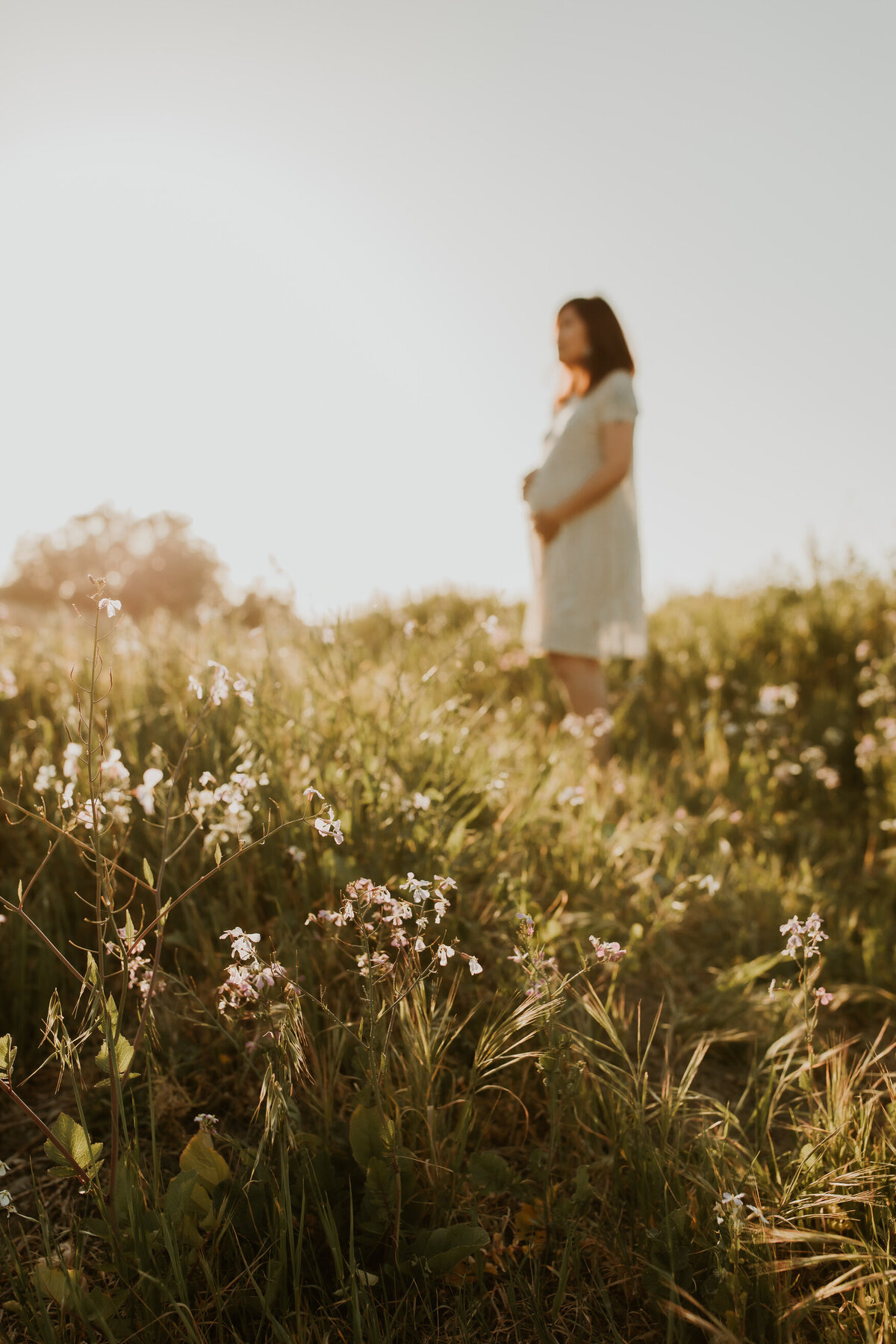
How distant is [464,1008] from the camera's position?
73.5 inches

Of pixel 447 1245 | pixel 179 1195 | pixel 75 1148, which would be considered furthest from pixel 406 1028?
pixel 75 1148

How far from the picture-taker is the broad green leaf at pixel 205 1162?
1.33m

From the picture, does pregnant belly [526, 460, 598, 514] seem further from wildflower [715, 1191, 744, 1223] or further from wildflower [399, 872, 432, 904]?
wildflower [715, 1191, 744, 1223]

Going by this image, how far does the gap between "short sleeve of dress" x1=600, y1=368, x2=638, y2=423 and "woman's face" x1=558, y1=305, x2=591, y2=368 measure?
30 cm

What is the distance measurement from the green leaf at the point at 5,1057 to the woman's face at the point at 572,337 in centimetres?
361

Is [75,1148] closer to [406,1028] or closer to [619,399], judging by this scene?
[406,1028]

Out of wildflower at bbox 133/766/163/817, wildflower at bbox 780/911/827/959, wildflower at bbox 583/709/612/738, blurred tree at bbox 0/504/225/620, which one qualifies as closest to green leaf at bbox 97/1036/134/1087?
wildflower at bbox 133/766/163/817

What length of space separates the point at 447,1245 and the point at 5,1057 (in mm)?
750

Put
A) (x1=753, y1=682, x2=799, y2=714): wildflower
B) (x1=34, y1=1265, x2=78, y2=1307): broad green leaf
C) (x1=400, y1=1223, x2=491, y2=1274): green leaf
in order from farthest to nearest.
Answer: (x1=753, y1=682, x2=799, y2=714): wildflower
(x1=400, y1=1223, x2=491, y2=1274): green leaf
(x1=34, y1=1265, x2=78, y2=1307): broad green leaf

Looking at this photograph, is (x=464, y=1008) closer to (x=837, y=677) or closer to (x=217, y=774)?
(x=217, y=774)

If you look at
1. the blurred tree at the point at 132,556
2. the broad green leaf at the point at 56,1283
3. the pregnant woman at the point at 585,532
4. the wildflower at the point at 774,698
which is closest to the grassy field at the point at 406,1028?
the broad green leaf at the point at 56,1283

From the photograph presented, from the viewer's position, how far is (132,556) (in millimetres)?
31734

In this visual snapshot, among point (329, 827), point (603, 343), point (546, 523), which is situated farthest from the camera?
point (546, 523)

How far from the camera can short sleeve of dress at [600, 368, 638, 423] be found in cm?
359
